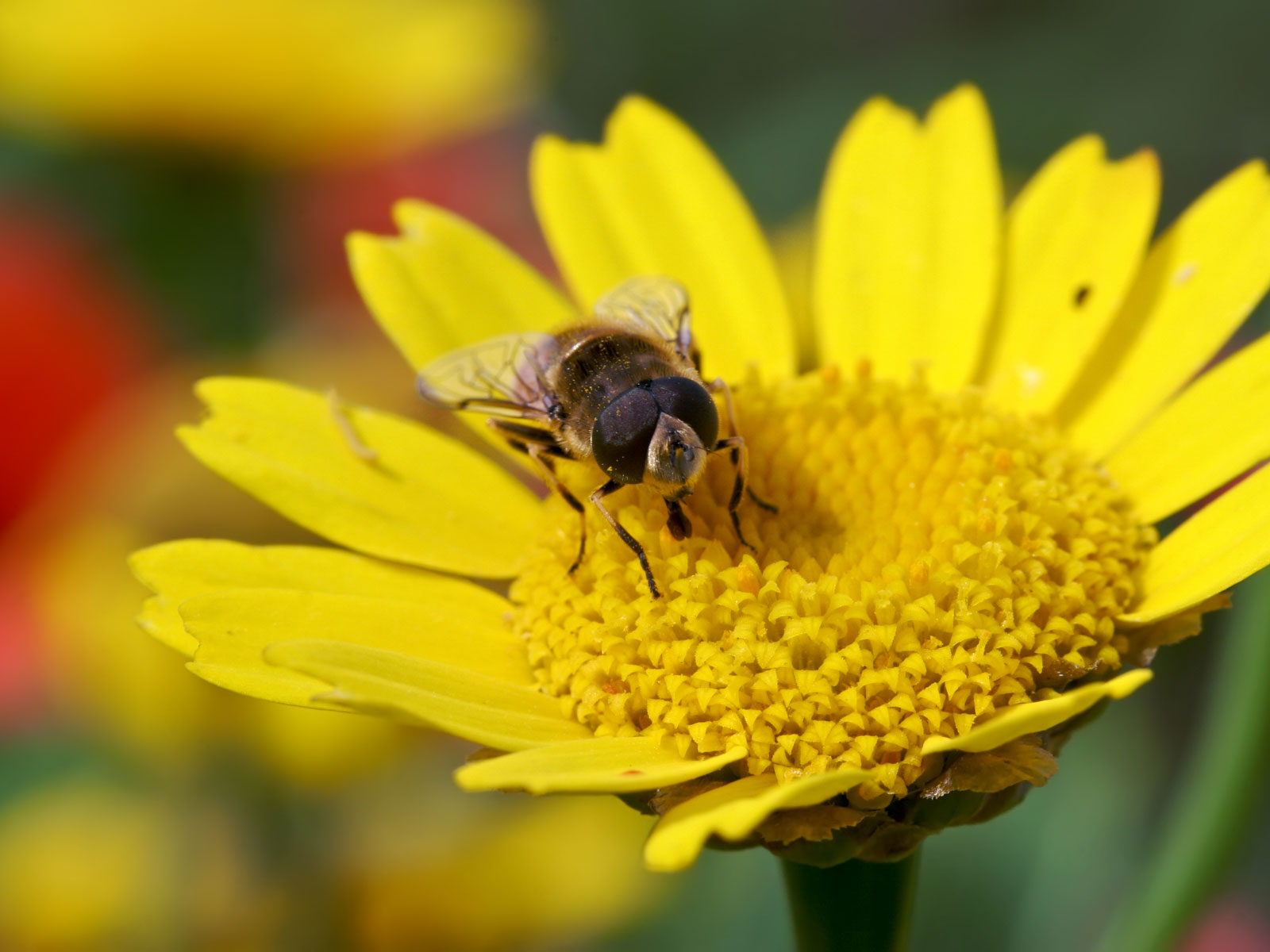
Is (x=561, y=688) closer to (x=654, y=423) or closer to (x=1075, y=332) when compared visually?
(x=654, y=423)

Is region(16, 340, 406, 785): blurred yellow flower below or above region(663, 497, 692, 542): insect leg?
above

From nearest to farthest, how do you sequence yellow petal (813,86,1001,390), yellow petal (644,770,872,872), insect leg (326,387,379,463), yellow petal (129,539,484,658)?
yellow petal (644,770,872,872) → yellow petal (129,539,484,658) → insect leg (326,387,379,463) → yellow petal (813,86,1001,390)

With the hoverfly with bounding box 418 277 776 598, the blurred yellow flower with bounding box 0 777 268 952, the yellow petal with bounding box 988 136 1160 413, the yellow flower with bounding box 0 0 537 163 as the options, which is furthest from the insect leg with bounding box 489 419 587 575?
the yellow flower with bounding box 0 0 537 163

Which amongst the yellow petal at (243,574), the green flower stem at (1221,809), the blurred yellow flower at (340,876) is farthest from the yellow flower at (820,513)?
the blurred yellow flower at (340,876)

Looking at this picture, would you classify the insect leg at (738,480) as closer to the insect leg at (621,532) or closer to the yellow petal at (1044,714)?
the insect leg at (621,532)

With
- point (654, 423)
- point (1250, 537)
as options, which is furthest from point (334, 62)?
point (1250, 537)

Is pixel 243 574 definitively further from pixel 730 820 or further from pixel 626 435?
pixel 730 820

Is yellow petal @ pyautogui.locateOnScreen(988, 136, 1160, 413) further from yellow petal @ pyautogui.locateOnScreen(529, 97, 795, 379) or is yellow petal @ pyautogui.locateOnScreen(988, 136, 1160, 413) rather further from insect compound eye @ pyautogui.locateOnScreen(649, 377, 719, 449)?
insect compound eye @ pyautogui.locateOnScreen(649, 377, 719, 449)
